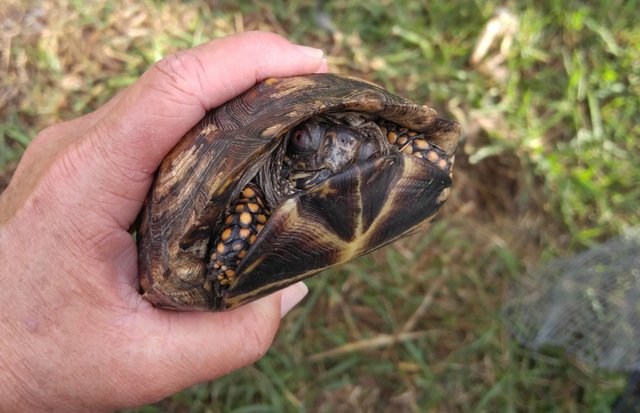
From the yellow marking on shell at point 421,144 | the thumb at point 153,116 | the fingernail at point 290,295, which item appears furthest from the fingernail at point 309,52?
the fingernail at point 290,295

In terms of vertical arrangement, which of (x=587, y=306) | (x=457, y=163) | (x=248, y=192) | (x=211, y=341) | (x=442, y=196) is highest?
(x=248, y=192)

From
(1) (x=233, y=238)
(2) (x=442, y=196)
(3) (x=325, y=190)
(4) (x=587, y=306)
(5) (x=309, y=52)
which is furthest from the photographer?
(4) (x=587, y=306)

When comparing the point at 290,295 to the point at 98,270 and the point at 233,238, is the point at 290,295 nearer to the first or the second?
the point at 233,238

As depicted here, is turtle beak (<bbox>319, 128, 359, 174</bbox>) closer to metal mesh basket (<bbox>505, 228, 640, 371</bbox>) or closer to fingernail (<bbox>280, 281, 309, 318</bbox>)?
fingernail (<bbox>280, 281, 309, 318</bbox>)

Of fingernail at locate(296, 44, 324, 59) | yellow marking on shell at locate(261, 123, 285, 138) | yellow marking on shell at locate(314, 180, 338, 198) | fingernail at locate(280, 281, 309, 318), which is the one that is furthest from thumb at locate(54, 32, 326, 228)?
fingernail at locate(280, 281, 309, 318)

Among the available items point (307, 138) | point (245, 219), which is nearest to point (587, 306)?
point (307, 138)

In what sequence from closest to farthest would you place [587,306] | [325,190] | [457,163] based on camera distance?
[325,190] → [587,306] → [457,163]
